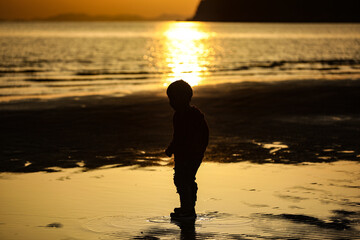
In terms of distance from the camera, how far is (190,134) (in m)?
6.44

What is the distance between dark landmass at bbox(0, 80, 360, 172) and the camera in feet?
33.0

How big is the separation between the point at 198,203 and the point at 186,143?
90 centimetres

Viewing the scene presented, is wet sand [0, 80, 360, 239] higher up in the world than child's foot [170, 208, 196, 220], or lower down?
higher up

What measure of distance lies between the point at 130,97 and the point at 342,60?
1029 inches

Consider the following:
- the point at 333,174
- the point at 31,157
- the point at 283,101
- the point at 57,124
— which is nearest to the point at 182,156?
the point at 333,174

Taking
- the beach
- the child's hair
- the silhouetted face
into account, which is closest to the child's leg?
the beach

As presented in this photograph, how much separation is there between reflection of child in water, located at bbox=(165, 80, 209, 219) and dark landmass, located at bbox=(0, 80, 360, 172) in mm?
2978

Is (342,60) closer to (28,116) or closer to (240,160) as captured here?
(28,116)

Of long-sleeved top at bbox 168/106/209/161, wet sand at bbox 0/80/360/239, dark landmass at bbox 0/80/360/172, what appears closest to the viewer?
wet sand at bbox 0/80/360/239

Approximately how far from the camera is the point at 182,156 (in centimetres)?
647

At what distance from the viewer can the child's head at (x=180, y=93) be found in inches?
247

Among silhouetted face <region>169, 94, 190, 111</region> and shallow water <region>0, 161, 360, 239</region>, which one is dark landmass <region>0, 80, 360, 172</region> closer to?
shallow water <region>0, 161, 360, 239</region>

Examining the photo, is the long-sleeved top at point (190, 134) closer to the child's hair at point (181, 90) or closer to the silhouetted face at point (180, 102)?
the silhouetted face at point (180, 102)

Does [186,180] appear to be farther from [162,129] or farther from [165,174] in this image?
[162,129]
